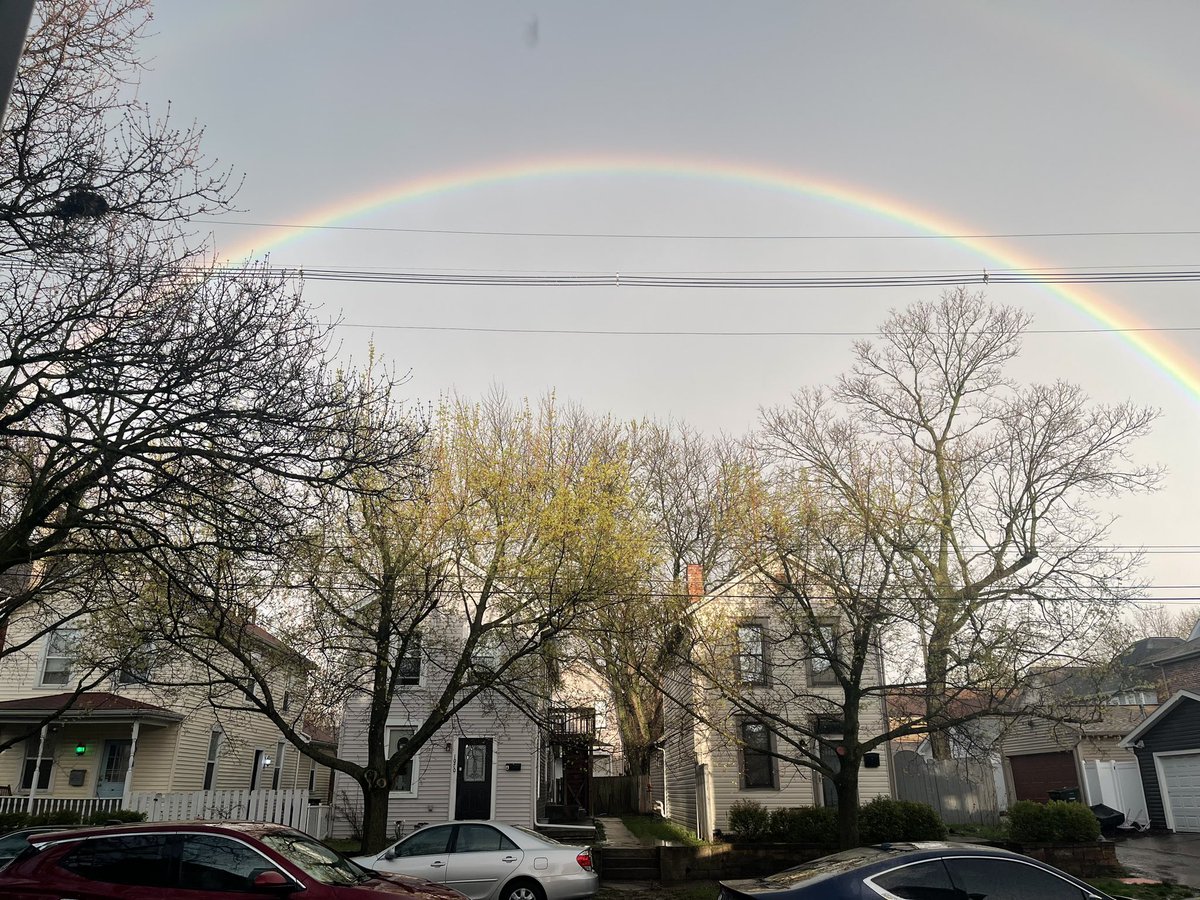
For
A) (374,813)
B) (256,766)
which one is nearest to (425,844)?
(374,813)

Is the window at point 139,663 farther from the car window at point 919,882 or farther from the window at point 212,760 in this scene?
the window at point 212,760

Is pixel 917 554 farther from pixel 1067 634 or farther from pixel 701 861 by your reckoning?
pixel 701 861

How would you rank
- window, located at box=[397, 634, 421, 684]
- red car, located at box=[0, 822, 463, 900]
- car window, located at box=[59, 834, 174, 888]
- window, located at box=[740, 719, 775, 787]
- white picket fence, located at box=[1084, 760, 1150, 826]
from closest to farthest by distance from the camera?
red car, located at box=[0, 822, 463, 900], car window, located at box=[59, 834, 174, 888], window, located at box=[397, 634, 421, 684], window, located at box=[740, 719, 775, 787], white picket fence, located at box=[1084, 760, 1150, 826]

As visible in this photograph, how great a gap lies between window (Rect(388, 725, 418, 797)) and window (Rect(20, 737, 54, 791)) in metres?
9.97

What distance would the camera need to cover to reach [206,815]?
72.1 feet

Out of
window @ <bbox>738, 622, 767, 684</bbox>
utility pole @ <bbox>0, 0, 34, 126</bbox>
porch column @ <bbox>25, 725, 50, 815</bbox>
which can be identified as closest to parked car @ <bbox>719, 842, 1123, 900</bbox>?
utility pole @ <bbox>0, 0, 34, 126</bbox>

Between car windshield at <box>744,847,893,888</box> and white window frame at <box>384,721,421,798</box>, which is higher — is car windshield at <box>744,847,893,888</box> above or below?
below

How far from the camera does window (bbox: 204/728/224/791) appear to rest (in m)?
28.5

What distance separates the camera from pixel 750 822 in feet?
65.9

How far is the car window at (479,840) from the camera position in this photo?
12945 millimetres

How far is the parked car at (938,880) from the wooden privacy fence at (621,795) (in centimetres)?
2824

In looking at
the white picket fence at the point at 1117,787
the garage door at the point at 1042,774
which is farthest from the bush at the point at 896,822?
the garage door at the point at 1042,774

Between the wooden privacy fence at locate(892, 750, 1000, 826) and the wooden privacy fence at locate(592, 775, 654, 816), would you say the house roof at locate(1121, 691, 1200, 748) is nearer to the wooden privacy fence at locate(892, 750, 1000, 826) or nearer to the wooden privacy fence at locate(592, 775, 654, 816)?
the wooden privacy fence at locate(892, 750, 1000, 826)

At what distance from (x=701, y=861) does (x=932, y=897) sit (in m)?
11.6
